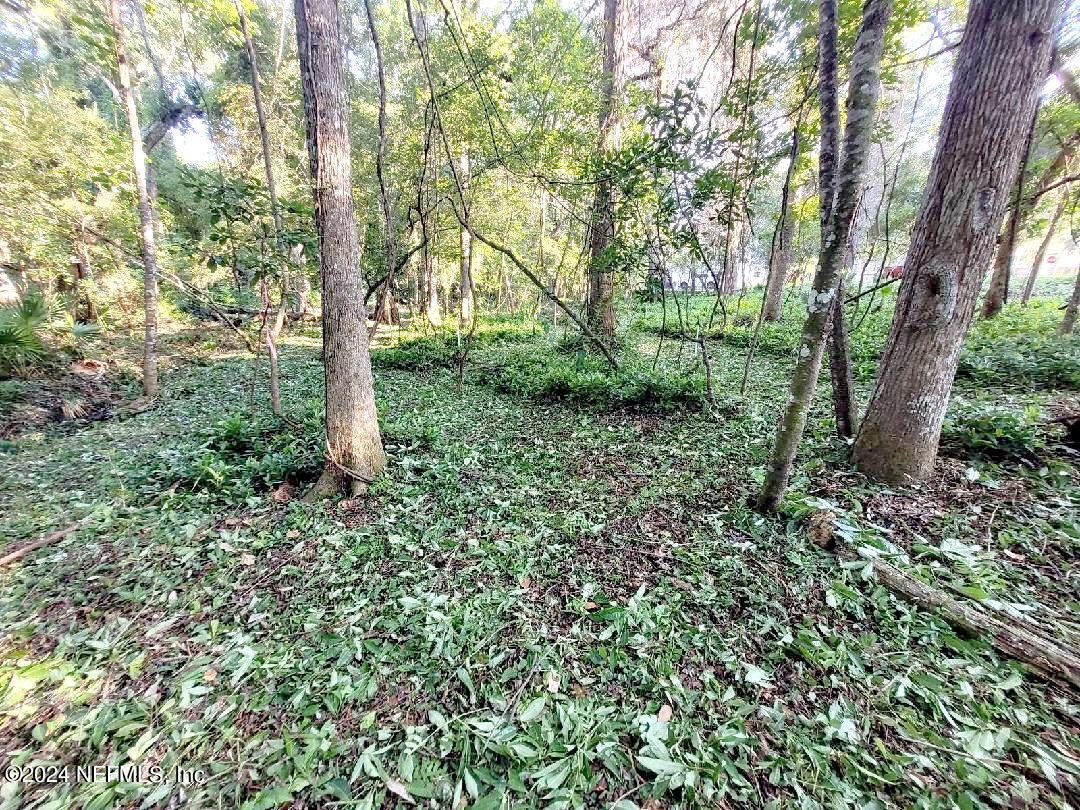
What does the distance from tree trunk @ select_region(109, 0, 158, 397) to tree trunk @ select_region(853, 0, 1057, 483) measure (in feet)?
24.2

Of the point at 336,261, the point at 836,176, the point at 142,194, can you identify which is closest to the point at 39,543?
the point at 336,261

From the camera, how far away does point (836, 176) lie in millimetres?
2289

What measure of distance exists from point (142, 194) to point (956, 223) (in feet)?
27.9

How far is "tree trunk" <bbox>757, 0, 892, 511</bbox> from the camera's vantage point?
2.16m

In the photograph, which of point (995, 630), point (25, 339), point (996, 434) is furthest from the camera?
point (25, 339)

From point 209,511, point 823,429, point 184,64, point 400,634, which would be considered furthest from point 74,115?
point 823,429

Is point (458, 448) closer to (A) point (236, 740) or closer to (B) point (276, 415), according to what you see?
(B) point (276, 415)

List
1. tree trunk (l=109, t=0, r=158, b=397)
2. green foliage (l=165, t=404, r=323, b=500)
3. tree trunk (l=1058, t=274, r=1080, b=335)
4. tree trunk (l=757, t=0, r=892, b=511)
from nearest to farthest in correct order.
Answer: tree trunk (l=757, t=0, r=892, b=511), green foliage (l=165, t=404, r=323, b=500), tree trunk (l=109, t=0, r=158, b=397), tree trunk (l=1058, t=274, r=1080, b=335)

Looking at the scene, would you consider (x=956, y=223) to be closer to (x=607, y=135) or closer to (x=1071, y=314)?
(x=1071, y=314)

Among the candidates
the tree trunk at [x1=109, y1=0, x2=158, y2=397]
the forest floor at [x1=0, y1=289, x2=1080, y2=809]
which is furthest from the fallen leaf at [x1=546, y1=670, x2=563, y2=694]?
the tree trunk at [x1=109, y1=0, x2=158, y2=397]

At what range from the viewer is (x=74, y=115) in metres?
7.95

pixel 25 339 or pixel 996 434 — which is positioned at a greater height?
pixel 25 339

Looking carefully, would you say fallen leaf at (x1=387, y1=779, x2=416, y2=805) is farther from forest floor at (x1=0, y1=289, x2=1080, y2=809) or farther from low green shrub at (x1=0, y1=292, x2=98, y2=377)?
low green shrub at (x1=0, y1=292, x2=98, y2=377)

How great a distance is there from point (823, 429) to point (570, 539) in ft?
8.54
